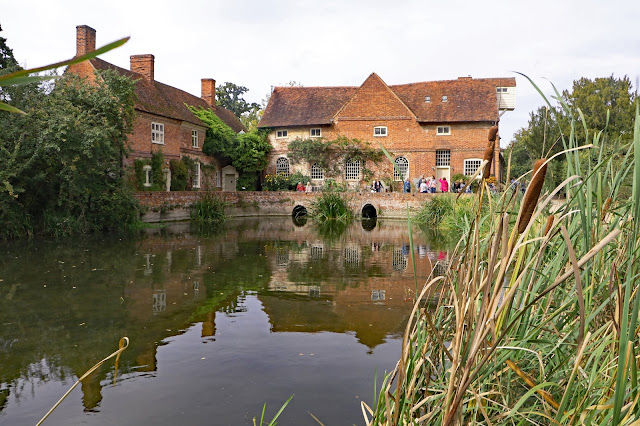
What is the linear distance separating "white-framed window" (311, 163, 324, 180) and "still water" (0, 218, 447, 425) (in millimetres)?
20871

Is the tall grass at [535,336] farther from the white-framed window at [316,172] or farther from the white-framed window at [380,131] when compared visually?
the white-framed window at [316,172]

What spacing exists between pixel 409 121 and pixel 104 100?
2043cm

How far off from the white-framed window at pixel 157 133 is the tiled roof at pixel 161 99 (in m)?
0.66

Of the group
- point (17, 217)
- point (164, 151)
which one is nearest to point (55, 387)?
point (17, 217)

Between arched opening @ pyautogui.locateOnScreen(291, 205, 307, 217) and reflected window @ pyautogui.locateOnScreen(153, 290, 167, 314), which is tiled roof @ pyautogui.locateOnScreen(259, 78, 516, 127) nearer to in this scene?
arched opening @ pyautogui.locateOnScreen(291, 205, 307, 217)

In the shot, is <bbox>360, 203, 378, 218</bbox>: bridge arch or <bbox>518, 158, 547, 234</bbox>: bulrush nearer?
<bbox>518, 158, 547, 234</bbox>: bulrush

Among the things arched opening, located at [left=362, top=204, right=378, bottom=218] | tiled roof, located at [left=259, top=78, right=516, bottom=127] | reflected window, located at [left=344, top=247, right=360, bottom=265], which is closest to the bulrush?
reflected window, located at [left=344, top=247, right=360, bottom=265]

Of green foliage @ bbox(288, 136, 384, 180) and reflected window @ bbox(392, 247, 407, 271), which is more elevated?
green foliage @ bbox(288, 136, 384, 180)

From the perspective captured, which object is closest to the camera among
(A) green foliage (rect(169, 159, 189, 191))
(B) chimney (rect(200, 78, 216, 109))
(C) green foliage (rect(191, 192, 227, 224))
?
(C) green foliage (rect(191, 192, 227, 224))

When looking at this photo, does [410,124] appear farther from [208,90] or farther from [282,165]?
[208,90]

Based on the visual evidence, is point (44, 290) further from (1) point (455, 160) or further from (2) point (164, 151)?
(1) point (455, 160)

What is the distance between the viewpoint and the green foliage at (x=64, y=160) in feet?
53.4

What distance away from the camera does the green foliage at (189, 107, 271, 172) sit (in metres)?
33.6

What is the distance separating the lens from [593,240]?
288 cm
